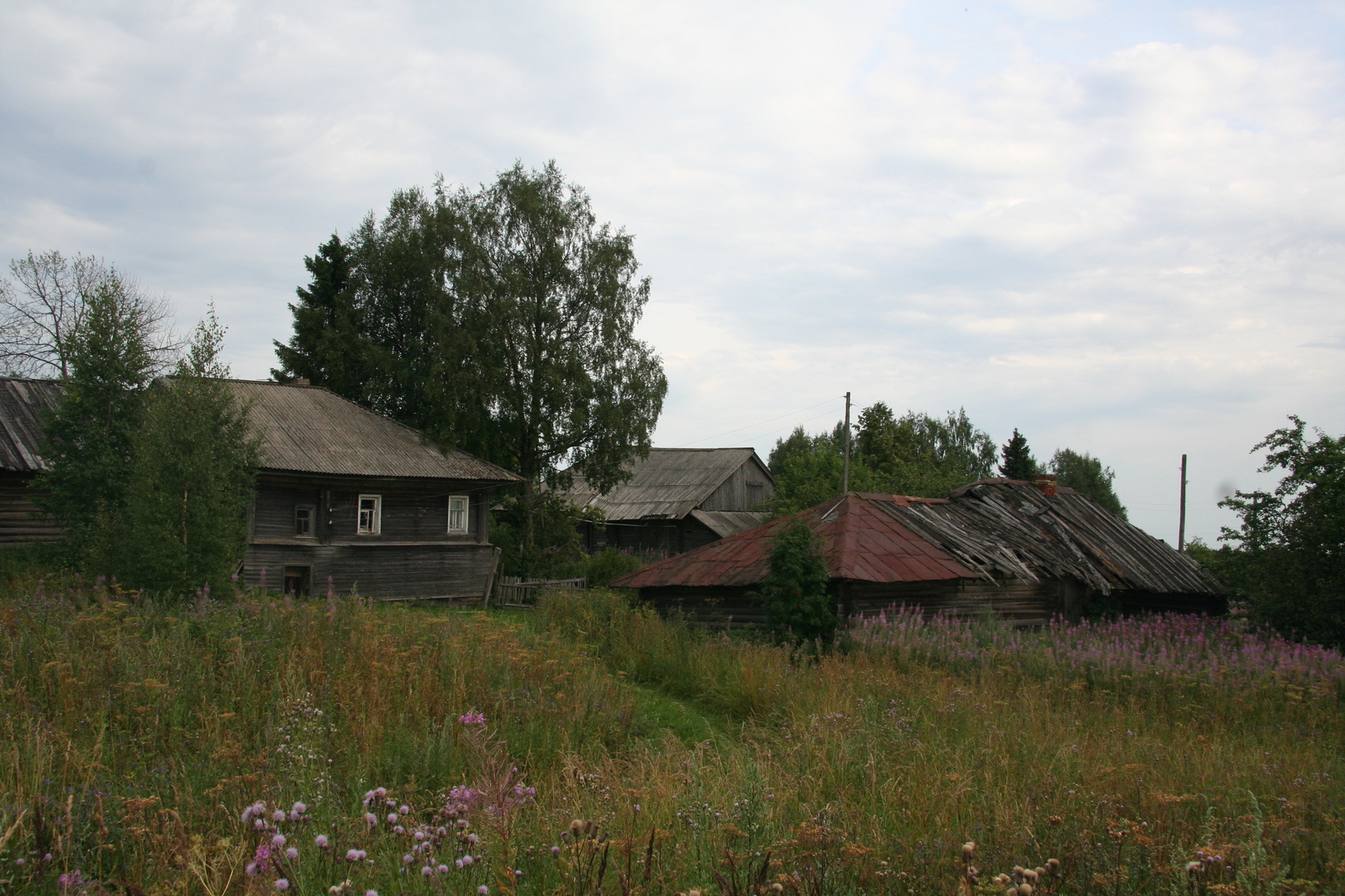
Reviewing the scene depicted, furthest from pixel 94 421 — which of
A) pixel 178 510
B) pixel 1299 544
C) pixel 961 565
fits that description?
pixel 1299 544

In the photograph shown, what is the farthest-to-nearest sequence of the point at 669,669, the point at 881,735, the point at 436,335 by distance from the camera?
the point at 436,335 < the point at 669,669 < the point at 881,735

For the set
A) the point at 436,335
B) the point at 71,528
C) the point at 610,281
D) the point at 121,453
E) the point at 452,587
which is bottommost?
the point at 452,587

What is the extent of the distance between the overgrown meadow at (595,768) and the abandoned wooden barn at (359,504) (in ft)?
38.9

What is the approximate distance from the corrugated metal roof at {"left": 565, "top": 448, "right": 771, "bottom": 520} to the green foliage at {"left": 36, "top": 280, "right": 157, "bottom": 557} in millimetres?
21444

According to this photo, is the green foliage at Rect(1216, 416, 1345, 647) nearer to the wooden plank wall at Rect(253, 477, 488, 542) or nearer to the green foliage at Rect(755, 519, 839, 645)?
the green foliage at Rect(755, 519, 839, 645)

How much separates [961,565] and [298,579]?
17106 mm

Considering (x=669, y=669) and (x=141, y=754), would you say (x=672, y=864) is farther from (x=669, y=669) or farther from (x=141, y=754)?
(x=669, y=669)

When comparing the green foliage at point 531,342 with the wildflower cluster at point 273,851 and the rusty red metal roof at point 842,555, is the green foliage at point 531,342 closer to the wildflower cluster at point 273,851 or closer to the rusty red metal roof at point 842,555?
the rusty red metal roof at point 842,555

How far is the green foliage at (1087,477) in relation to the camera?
6912 cm

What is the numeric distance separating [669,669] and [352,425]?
17.7 metres

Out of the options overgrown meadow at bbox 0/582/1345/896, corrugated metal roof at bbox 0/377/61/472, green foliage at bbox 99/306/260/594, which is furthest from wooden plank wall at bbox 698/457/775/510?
overgrown meadow at bbox 0/582/1345/896

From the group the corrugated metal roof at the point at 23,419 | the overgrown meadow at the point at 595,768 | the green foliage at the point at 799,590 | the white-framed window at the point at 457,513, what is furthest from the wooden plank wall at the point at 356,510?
the green foliage at the point at 799,590

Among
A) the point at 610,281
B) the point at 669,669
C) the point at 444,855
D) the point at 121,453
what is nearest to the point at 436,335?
the point at 610,281

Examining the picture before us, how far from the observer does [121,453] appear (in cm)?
1620
